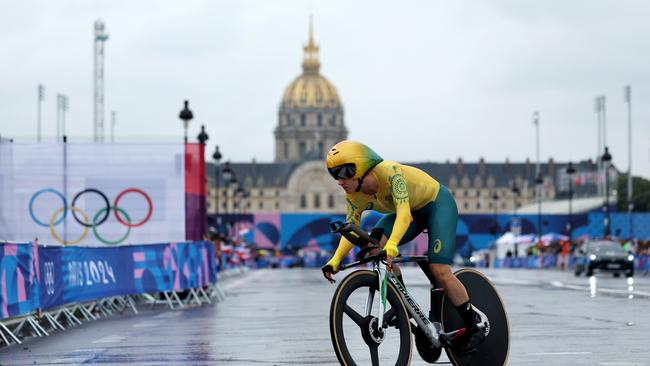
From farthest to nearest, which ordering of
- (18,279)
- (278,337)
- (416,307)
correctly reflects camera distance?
(18,279)
(278,337)
(416,307)

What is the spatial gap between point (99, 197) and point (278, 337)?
18182 millimetres

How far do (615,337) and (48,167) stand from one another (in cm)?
2132

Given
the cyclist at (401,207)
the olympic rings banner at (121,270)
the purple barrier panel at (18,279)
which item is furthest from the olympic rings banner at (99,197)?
the cyclist at (401,207)

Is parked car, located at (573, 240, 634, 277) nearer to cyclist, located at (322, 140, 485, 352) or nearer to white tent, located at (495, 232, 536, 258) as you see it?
cyclist, located at (322, 140, 485, 352)

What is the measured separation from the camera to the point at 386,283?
28.9ft

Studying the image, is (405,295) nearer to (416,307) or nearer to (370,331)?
(416,307)

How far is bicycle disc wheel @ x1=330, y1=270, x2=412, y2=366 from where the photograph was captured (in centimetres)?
858

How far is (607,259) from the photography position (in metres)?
46.7

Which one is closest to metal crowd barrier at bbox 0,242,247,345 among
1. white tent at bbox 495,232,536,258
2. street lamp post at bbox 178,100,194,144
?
street lamp post at bbox 178,100,194,144

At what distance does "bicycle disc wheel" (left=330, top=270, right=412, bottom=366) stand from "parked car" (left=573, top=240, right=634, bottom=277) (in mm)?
38328

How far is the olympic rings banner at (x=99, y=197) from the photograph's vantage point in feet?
106

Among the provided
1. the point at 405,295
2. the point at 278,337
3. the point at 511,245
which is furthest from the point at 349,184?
the point at 511,245

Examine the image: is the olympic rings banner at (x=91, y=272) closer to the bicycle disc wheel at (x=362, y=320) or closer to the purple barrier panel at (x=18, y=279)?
the purple barrier panel at (x=18, y=279)

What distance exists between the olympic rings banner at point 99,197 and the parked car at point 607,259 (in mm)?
18673
